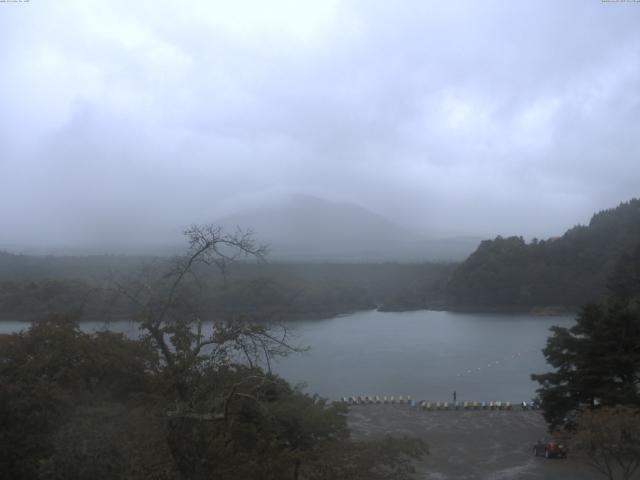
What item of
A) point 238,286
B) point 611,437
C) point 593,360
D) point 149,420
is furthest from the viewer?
point 238,286

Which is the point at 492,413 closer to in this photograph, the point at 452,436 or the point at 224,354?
the point at 452,436

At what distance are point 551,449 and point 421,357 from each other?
13.8 m

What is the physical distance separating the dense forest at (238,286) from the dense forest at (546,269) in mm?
3499

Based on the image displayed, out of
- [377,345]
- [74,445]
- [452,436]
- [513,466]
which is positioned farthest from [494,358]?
[74,445]

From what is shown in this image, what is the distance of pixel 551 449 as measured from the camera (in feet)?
35.5

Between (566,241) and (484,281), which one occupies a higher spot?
(566,241)

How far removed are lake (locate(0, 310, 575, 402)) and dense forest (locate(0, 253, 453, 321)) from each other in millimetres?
826

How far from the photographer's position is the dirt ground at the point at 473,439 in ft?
32.6

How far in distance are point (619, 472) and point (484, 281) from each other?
29.2 m

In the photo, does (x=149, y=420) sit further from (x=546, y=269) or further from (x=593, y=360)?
(x=546, y=269)

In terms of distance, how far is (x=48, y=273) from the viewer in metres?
17.5

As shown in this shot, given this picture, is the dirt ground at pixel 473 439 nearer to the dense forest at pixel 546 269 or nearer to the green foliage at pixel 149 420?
the green foliage at pixel 149 420

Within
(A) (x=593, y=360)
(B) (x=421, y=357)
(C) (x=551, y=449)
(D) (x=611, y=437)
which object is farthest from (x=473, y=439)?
(B) (x=421, y=357)

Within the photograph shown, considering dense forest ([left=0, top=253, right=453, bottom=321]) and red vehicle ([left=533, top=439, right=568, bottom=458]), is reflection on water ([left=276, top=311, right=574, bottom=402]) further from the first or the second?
red vehicle ([left=533, top=439, right=568, bottom=458])
